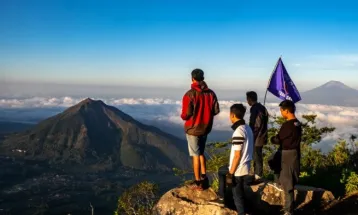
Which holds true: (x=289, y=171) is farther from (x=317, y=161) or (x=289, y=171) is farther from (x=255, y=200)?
(x=317, y=161)

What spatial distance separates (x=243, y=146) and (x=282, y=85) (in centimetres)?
718

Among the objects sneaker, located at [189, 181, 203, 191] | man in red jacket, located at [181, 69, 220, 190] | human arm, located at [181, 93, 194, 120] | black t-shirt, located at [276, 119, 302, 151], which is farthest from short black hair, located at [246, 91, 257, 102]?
sneaker, located at [189, 181, 203, 191]

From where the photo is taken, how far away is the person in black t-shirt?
9578 millimetres

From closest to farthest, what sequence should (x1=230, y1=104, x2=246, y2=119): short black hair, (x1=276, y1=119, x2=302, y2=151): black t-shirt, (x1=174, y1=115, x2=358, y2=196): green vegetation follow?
(x1=230, y1=104, x2=246, y2=119): short black hair → (x1=276, y1=119, x2=302, y2=151): black t-shirt → (x1=174, y1=115, x2=358, y2=196): green vegetation

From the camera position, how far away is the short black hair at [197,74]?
9922 mm

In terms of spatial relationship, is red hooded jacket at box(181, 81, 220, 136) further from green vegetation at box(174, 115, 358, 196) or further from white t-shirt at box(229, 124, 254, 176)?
green vegetation at box(174, 115, 358, 196)

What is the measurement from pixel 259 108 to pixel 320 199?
3732 millimetres

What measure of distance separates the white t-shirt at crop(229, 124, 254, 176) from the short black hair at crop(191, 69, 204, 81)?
1896mm

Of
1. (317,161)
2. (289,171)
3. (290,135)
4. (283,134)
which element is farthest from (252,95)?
(317,161)

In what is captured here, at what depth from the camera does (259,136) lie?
11.9 metres

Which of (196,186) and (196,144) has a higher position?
(196,144)

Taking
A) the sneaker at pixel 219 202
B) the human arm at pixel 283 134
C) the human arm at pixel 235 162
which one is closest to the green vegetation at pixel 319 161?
the sneaker at pixel 219 202

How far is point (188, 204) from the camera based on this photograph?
10.9 metres

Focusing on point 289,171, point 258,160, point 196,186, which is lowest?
point 196,186
